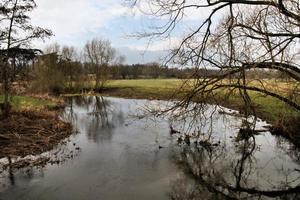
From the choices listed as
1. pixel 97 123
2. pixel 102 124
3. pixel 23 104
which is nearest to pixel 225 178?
pixel 102 124

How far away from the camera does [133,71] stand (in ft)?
226

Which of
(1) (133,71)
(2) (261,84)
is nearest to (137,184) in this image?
(2) (261,84)

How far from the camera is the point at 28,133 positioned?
15.2 m

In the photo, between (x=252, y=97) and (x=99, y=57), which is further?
(x=99, y=57)

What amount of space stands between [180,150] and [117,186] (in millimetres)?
4371

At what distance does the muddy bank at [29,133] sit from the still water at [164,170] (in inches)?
33.4

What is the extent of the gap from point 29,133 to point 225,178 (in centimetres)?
936

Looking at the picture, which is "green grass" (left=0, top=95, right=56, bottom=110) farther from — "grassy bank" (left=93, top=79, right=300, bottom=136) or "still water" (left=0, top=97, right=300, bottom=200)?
"grassy bank" (left=93, top=79, right=300, bottom=136)

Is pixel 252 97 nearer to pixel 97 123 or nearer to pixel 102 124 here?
pixel 102 124

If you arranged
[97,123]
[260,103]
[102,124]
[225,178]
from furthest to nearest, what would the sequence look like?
[260,103], [97,123], [102,124], [225,178]

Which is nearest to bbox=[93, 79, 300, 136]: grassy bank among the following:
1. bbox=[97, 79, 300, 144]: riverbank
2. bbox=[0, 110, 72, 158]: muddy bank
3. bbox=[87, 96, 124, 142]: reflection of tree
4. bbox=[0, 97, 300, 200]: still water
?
bbox=[97, 79, 300, 144]: riverbank

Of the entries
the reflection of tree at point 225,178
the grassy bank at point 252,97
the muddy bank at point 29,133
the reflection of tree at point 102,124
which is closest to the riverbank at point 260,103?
the grassy bank at point 252,97

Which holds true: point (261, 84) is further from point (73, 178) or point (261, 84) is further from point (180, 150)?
point (73, 178)

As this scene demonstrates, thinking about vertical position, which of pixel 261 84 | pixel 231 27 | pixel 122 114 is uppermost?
pixel 231 27
